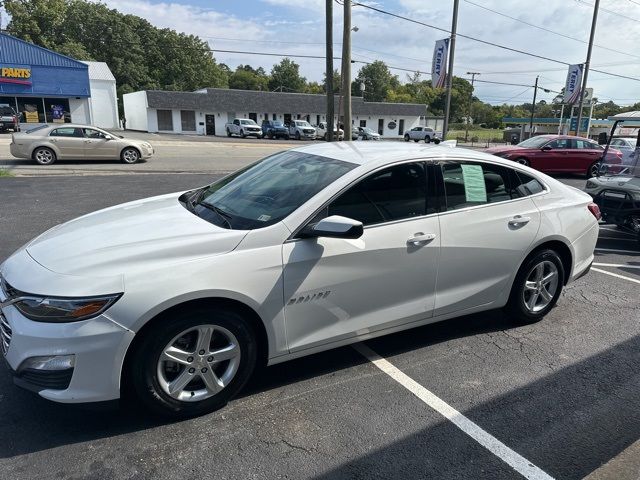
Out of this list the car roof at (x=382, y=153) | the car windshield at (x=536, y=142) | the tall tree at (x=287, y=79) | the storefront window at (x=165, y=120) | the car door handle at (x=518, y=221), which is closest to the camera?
the car roof at (x=382, y=153)

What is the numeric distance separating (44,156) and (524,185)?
16.3m

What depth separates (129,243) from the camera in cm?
297

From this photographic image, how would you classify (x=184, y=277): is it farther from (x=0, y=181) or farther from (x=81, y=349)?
(x=0, y=181)

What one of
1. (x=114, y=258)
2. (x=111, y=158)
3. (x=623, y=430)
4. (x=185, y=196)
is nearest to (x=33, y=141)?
(x=111, y=158)

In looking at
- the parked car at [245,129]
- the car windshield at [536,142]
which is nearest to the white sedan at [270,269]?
the car windshield at [536,142]

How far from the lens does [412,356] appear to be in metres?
3.85

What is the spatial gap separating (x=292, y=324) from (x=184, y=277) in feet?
2.54

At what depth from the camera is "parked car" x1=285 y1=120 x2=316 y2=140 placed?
148 ft

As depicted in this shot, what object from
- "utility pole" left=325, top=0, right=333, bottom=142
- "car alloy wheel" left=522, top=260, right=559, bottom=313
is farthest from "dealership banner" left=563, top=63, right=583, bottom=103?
"car alloy wheel" left=522, top=260, right=559, bottom=313

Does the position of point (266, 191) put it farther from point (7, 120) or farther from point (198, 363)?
point (7, 120)

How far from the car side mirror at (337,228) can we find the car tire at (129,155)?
16.4 metres

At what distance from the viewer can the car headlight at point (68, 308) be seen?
8.41 ft

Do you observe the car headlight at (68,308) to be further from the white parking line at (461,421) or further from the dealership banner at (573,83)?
the dealership banner at (573,83)

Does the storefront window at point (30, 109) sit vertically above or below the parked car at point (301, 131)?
above
